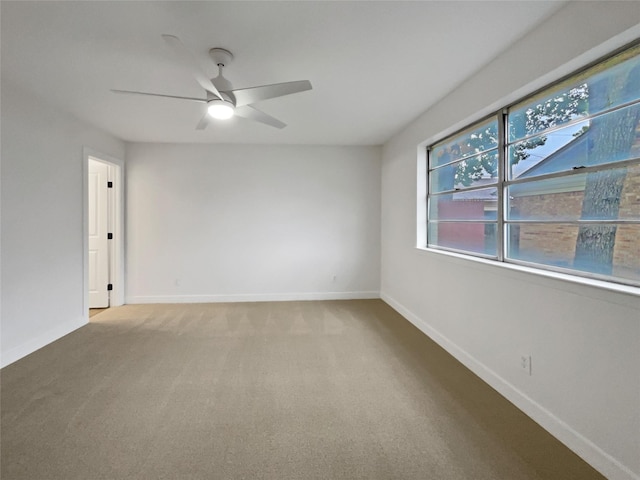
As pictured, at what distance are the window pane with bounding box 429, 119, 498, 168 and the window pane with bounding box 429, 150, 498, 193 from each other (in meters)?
0.07

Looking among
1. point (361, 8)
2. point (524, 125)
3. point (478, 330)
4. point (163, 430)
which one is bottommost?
point (163, 430)

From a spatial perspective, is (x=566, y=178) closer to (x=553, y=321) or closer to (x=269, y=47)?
(x=553, y=321)

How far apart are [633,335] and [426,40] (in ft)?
6.68

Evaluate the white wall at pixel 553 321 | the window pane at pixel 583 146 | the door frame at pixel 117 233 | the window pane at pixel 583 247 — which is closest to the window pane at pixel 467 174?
the window pane at pixel 583 146

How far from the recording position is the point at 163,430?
194 centimetres

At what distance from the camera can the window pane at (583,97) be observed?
5.43 feet

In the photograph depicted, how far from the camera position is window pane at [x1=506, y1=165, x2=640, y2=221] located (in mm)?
A: 1639

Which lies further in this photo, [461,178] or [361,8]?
[461,178]

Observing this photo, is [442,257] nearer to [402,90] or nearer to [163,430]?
[402,90]

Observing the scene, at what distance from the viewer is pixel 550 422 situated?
1899 mm

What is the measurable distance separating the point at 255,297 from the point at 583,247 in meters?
4.24

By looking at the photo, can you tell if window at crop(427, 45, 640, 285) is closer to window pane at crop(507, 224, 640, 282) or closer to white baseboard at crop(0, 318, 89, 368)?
window pane at crop(507, 224, 640, 282)

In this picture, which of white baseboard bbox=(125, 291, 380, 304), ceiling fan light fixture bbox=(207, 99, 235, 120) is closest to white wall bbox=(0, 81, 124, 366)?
white baseboard bbox=(125, 291, 380, 304)

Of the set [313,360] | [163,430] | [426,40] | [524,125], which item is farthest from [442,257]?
[163,430]
